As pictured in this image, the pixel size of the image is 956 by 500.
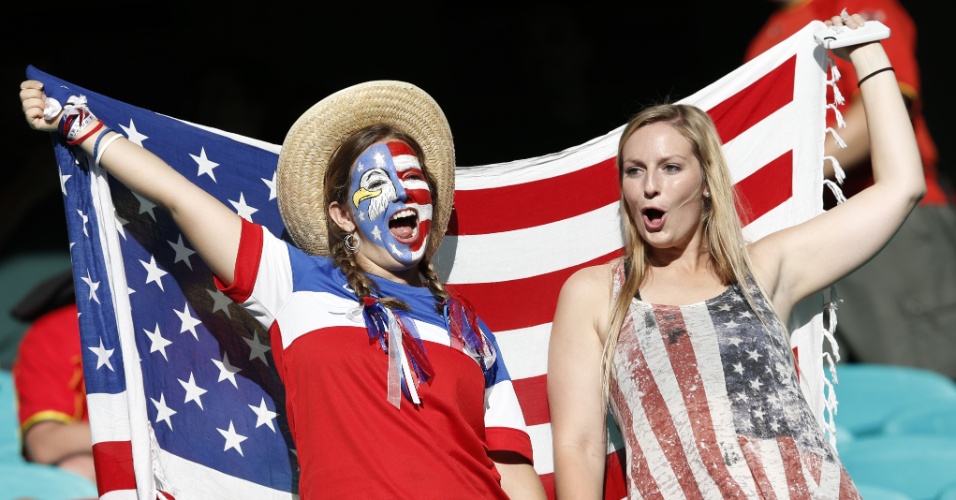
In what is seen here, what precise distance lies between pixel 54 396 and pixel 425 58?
3.36 metres

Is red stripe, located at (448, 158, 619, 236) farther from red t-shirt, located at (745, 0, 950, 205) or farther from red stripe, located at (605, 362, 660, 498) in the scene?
red t-shirt, located at (745, 0, 950, 205)

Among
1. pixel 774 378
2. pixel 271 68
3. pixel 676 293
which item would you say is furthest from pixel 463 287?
pixel 271 68

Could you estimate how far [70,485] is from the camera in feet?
14.1

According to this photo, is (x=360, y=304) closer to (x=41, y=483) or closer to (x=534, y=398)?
(x=534, y=398)

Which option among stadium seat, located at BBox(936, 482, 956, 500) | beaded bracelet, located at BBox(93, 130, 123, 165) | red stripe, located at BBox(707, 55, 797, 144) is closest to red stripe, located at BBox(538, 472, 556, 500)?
red stripe, located at BBox(707, 55, 797, 144)

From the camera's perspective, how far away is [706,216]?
356 centimetres

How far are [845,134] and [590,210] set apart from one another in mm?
1350

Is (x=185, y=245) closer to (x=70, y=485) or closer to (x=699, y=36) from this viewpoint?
(x=70, y=485)

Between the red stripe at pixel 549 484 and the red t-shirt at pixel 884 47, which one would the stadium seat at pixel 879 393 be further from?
the red stripe at pixel 549 484

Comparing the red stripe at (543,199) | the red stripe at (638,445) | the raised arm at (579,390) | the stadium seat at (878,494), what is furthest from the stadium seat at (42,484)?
the stadium seat at (878,494)

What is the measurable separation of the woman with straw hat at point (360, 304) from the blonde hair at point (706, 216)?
1.51ft

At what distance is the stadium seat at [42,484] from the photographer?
4223 millimetres

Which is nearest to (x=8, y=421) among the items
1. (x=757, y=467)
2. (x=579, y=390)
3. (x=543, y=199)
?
(x=543, y=199)

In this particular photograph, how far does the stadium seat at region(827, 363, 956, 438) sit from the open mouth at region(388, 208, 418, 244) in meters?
2.37
